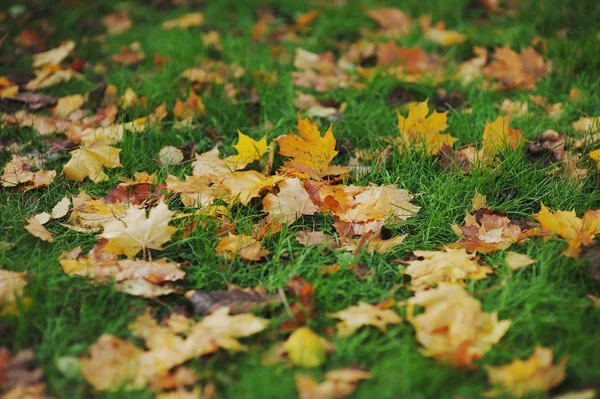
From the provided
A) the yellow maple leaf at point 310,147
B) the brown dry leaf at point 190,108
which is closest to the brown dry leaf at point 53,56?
the brown dry leaf at point 190,108

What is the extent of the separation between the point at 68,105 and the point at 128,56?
64 cm

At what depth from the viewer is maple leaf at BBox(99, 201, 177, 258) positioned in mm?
1974

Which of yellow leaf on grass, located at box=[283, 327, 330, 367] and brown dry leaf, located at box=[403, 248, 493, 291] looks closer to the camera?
yellow leaf on grass, located at box=[283, 327, 330, 367]

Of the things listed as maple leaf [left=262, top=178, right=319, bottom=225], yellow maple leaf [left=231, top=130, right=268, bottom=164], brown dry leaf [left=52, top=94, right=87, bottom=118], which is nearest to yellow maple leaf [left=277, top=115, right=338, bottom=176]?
yellow maple leaf [left=231, top=130, right=268, bottom=164]

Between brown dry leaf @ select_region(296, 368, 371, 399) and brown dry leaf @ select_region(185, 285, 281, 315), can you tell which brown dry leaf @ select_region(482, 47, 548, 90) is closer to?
brown dry leaf @ select_region(185, 285, 281, 315)

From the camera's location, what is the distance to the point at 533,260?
1.92 m

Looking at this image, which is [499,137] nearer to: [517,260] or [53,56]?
[517,260]

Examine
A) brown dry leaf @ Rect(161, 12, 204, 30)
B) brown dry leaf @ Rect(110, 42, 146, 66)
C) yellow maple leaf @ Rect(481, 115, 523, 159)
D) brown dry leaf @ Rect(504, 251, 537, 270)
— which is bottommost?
brown dry leaf @ Rect(110, 42, 146, 66)

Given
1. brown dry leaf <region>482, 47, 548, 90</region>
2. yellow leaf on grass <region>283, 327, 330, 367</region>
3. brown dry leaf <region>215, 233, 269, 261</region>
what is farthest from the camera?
brown dry leaf <region>482, 47, 548, 90</region>

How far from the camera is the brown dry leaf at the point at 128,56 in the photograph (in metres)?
3.52

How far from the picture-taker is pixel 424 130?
8.52 ft

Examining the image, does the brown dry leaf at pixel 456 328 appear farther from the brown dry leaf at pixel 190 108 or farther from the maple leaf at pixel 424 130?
the brown dry leaf at pixel 190 108

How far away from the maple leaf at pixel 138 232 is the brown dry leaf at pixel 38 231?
0.22m

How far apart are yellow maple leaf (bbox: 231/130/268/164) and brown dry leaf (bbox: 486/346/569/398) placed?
128 cm
